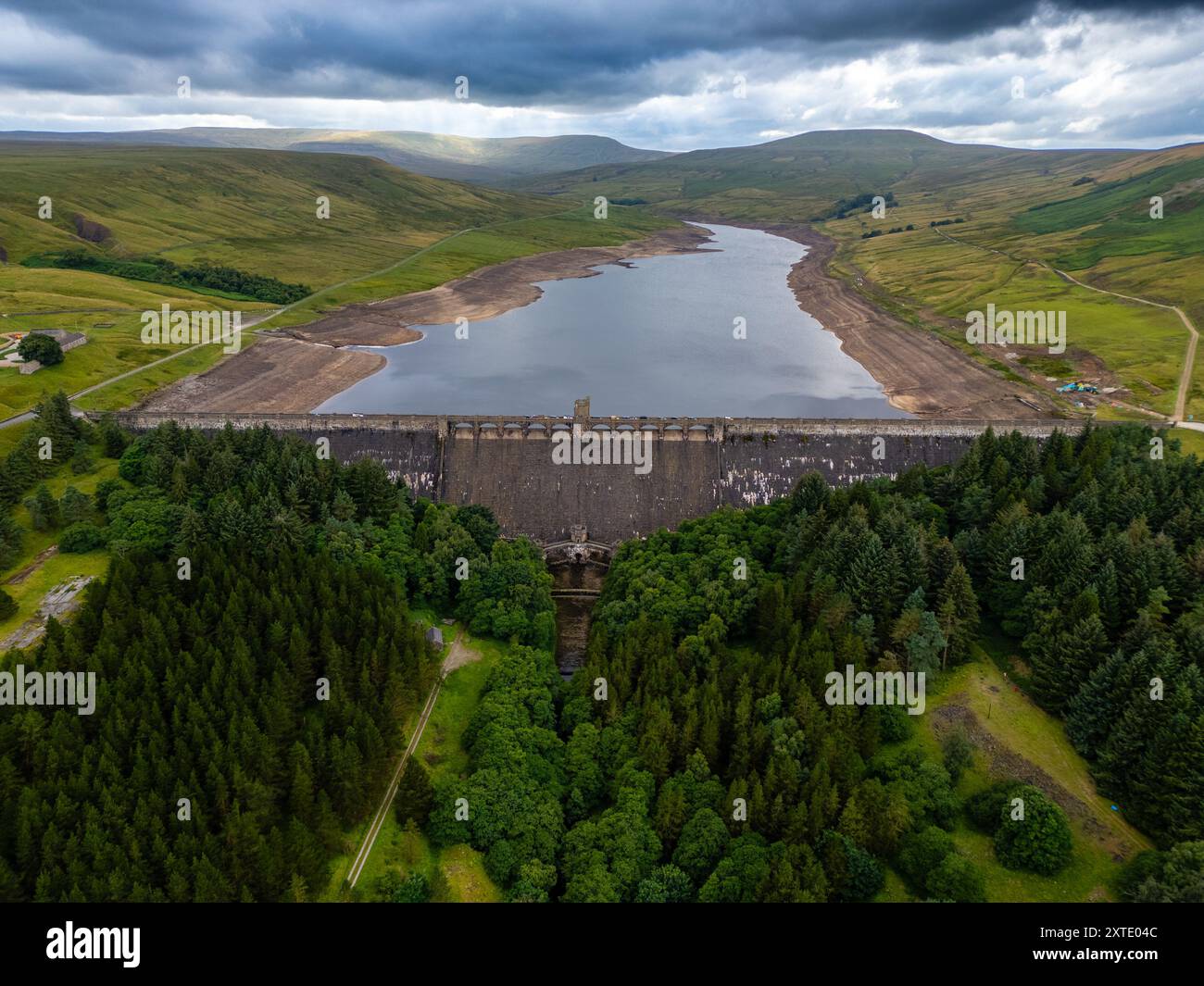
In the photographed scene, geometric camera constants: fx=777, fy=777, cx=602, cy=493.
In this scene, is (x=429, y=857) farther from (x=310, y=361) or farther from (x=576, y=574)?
(x=310, y=361)

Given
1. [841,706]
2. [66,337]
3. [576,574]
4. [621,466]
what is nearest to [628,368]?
[621,466]

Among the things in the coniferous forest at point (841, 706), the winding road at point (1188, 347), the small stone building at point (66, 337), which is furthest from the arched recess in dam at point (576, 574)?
the small stone building at point (66, 337)

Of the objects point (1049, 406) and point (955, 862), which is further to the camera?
point (1049, 406)

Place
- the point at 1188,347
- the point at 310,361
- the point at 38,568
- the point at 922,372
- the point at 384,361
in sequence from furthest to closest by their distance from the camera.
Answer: the point at 384,361, the point at 310,361, the point at 922,372, the point at 1188,347, the point at 38,568

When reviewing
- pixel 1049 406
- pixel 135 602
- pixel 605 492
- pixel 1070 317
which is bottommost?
pixel 135 602
